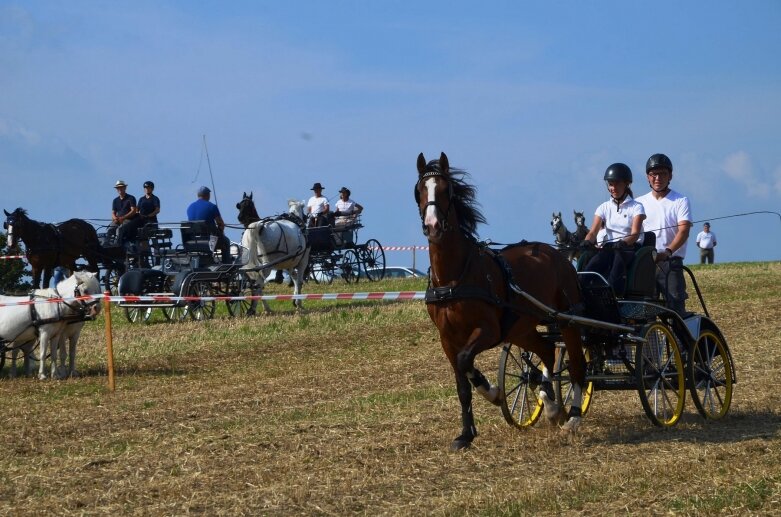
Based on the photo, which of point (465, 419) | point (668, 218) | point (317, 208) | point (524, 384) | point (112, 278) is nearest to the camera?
point (465, 419)

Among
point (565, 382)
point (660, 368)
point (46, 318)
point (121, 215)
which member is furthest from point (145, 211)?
point (660, 368)

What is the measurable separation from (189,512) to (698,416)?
5.20 metres

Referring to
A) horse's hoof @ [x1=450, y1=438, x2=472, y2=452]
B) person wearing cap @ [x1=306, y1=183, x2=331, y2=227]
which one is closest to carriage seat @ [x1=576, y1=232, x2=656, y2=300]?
horse's hoof @ [x1=450, y1=438, x2=472, y2=452]

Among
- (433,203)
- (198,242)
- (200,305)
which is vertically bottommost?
(200,305)

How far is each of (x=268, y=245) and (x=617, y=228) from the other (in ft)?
44.0

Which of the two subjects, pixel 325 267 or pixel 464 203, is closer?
pixel 464 203

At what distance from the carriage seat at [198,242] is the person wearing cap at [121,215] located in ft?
5.92

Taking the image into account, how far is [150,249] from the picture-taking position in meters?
23.1

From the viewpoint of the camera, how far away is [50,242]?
22281mm

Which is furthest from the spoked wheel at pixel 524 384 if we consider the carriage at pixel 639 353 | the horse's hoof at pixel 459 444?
the horse's hoof at pixel 459 444

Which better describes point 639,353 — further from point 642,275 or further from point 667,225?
point 667,225

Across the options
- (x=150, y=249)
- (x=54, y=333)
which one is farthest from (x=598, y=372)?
(x=150, y=249)

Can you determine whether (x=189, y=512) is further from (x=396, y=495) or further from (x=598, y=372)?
(x=598, y=372)

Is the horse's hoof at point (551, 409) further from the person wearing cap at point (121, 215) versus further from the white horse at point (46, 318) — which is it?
the person wearing cap at point (121, 215)
